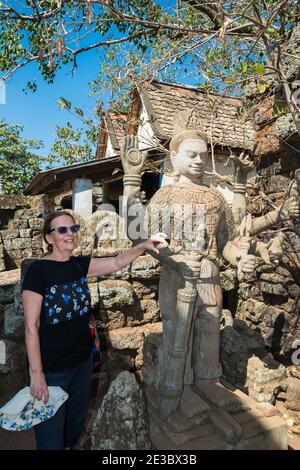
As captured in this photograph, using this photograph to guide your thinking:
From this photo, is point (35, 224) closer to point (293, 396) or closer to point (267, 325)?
point (267, 325)

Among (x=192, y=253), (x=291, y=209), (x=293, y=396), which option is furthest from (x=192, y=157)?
(x=293, y=396)

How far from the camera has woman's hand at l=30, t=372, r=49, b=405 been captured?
1997 mm

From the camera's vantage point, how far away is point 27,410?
6.49ft

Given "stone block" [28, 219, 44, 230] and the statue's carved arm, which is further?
"stone block" [28, 219, 44, 230]

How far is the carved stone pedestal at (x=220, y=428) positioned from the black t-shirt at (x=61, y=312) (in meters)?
0.85

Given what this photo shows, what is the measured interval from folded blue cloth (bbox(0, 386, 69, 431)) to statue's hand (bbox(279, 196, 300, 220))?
2260 mm

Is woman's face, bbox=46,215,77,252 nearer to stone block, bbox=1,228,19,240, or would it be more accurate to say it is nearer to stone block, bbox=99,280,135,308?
stone block, bbox=99,280,135,308

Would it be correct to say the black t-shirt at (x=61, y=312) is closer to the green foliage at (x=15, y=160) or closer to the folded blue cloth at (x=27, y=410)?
the folded blue cloth at (x=27, y=410)

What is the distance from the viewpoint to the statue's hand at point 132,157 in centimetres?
249

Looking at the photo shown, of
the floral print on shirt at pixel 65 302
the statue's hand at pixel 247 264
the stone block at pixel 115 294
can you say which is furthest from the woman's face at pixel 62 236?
the stone block at pixel 115 294

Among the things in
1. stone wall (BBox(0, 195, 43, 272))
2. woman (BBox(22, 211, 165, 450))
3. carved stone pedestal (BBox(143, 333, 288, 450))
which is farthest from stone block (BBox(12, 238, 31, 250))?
carved stone pedestal (BBox(143, 333, 288, 450))

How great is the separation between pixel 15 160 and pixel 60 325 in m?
21.2

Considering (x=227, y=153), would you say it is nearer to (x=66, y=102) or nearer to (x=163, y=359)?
(x=66, y=102)

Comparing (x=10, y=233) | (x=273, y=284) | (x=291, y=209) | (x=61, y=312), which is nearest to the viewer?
(x=61, y=312)
